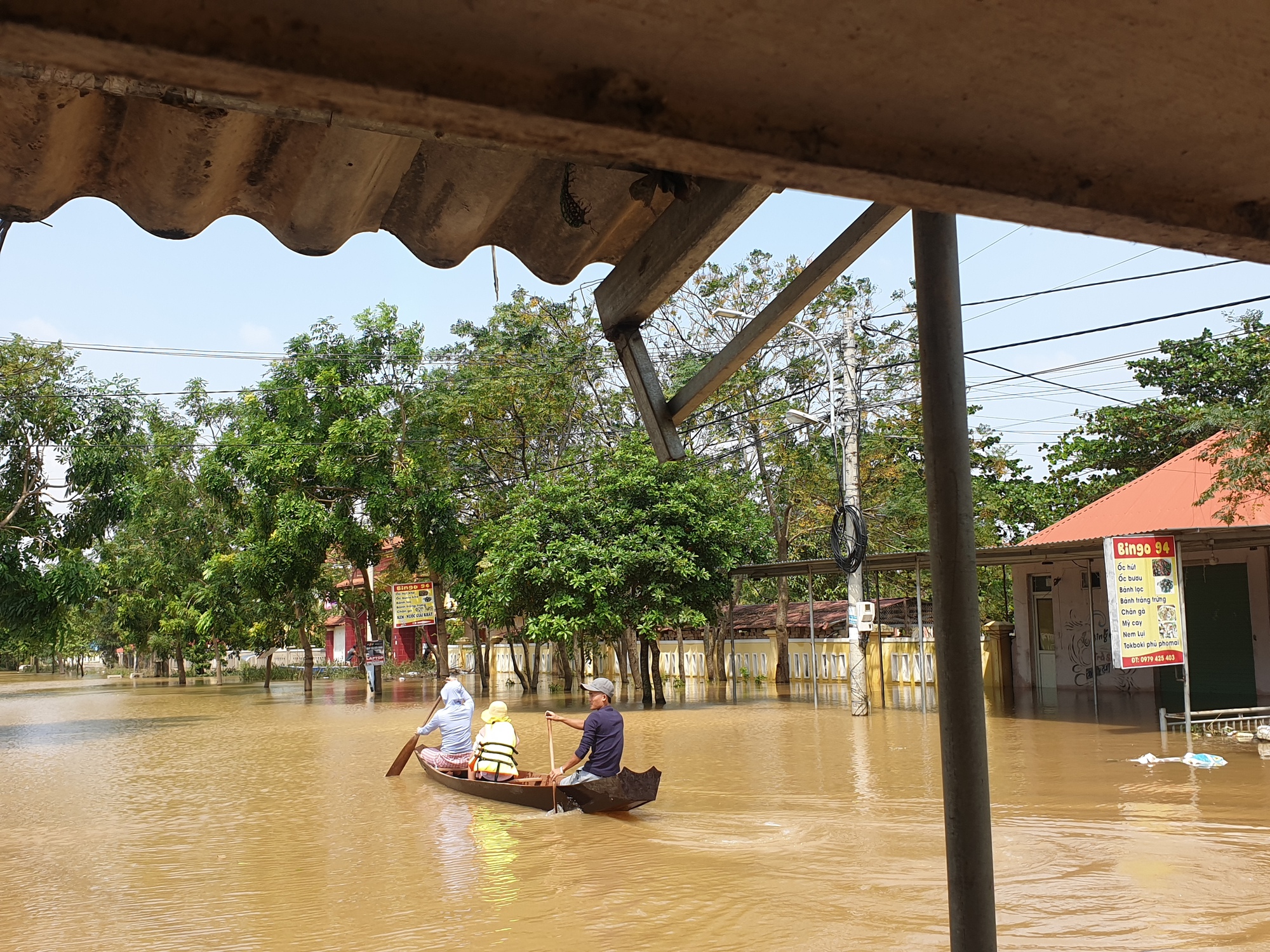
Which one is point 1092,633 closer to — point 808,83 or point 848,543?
point 848,543

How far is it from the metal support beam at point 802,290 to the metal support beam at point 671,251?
0.27 m

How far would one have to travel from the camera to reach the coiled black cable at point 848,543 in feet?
57.6

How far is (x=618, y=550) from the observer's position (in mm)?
21609

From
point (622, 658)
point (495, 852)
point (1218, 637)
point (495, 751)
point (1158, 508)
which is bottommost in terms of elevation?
point (495, 852)

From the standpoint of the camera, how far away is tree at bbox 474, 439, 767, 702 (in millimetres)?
21562

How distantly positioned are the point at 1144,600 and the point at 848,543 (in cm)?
537

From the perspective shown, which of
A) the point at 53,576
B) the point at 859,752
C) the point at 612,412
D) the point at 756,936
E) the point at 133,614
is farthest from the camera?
the point at 133,614

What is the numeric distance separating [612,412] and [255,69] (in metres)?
27.7

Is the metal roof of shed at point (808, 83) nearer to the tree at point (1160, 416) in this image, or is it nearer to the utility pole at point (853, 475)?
the utility pole at point (853, 475)

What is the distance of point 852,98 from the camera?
175 cm

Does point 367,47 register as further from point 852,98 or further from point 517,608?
point 517,608

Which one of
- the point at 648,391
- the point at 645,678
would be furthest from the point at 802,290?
the point at 645,678

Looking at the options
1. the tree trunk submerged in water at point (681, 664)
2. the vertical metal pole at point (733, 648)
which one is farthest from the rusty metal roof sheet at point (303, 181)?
the tree trunk submerged in water at point (681, 664)

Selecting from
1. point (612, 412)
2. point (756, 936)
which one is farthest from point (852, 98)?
point (612, 412)
